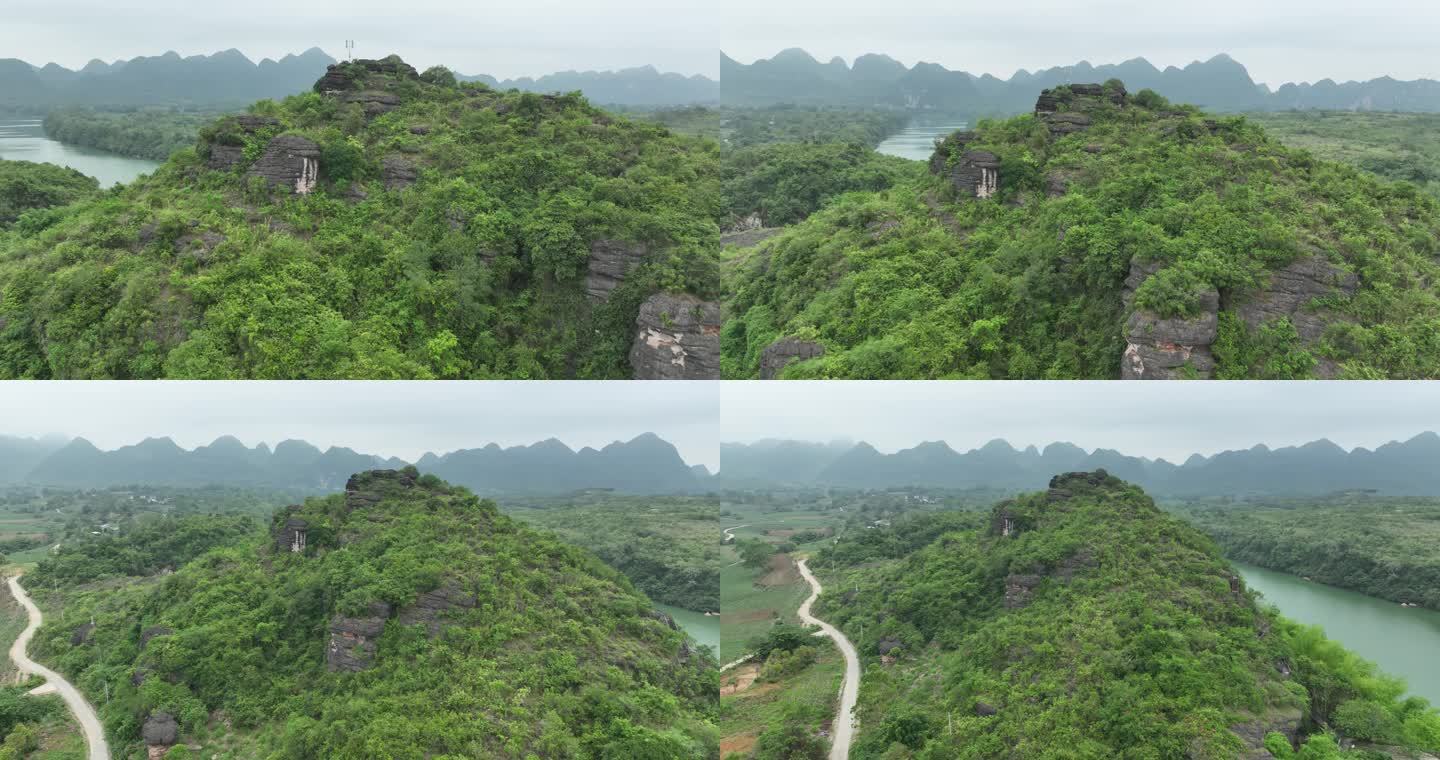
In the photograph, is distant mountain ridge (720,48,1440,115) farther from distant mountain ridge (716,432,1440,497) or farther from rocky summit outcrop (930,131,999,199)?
distant mountain ridge (716,432,1440,497)

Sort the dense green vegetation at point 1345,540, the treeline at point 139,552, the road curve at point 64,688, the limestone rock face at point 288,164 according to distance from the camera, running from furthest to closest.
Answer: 1. the treeline at point 139,552
2. the dense green vegetation at point 1345,540
3. the limestone rock face at point 288,164
4. the road curve at point 64,688

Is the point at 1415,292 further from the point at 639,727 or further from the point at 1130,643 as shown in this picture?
the point at 639,727

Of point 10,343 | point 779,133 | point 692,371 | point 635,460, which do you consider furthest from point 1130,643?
point 10,343

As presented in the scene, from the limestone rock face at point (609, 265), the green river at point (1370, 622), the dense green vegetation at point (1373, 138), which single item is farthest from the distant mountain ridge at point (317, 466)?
the dense green vegetation at point (1373, 138)

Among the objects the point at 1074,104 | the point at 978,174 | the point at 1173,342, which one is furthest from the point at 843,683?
the point at 1074,104

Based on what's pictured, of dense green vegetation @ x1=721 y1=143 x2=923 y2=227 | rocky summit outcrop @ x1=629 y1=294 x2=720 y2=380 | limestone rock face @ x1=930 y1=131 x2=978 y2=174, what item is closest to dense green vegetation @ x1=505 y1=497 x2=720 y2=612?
A: rocky summit outcrop @ x1=629 y1=294 x2=720 y2=380

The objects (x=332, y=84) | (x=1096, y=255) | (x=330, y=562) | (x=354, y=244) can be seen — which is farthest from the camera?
(x=332, y=84)

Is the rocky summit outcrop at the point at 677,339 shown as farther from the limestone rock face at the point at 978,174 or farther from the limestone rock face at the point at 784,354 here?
the limestone rock face at the point at 978,174
